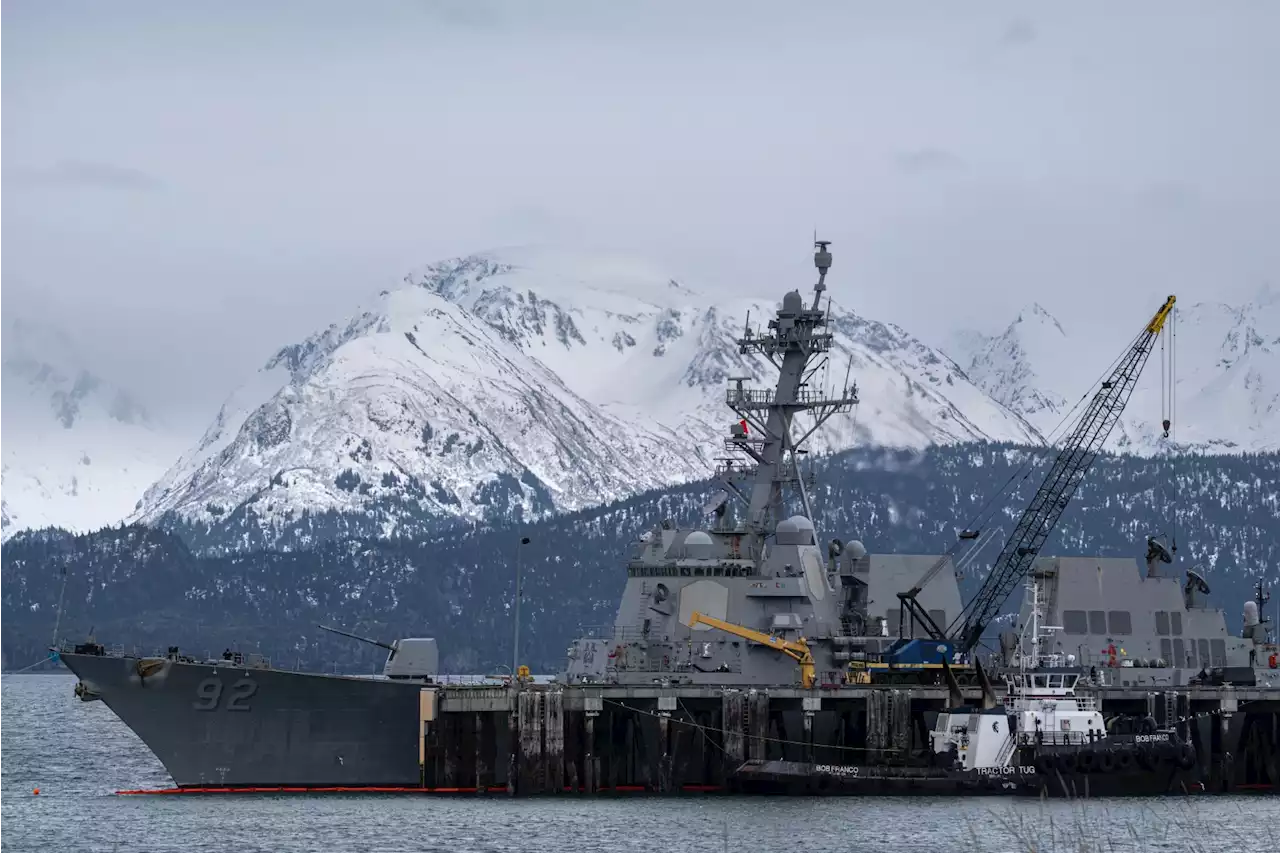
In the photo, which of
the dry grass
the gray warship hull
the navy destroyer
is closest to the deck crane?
the navy destroyer

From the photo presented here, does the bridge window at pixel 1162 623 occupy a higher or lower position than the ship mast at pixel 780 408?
lower

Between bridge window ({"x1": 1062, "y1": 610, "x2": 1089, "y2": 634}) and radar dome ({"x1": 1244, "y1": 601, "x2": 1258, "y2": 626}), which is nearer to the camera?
bridge window ({"x1": 1062, "y1": 610, "x2": 1089, "y2": 634})

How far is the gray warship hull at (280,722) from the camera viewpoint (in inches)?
3391

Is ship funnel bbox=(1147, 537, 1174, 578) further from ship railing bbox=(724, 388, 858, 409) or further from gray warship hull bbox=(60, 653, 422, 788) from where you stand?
gray warship hull bbox=(60, 653, 422, 788)

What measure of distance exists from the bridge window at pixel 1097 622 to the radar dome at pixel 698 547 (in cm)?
1559

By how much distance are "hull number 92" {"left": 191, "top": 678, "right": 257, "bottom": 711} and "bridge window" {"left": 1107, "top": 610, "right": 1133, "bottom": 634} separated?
33190 millimetres

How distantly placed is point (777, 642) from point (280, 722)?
1823 centimetres

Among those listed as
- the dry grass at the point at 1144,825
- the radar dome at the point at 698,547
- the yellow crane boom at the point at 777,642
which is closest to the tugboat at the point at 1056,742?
the dry grass at the point at 1144,825

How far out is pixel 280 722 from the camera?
284 ft

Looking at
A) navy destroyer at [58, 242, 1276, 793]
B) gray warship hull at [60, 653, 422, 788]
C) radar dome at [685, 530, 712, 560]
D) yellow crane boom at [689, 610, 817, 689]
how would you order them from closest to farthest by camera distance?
navy destroyer at [58, 242, 1276, 793], gray warship hull at [60, 653, 422, 788], yellow crane boom at [689, 610, 817, 689], radar dome at [685, 530, 712, 560]

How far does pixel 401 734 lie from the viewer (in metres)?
86.6

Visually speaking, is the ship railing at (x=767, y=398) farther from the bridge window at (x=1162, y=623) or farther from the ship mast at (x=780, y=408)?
the bridge window at (x=1162, y=623)

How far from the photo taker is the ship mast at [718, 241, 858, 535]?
9344 cm

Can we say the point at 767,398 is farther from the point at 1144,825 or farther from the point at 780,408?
the point at 1144,825
